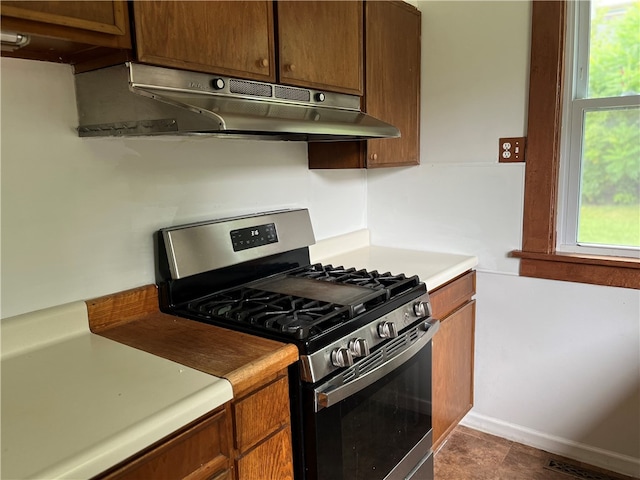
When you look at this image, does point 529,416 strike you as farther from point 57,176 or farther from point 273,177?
point 57,176

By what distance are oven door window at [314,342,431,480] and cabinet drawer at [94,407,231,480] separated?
0.29 m

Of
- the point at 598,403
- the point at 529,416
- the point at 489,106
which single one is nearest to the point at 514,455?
the point at 529,416

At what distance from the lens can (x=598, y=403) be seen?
209 centimetres

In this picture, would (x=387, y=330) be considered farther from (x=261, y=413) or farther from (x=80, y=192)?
(x=80, y=192)

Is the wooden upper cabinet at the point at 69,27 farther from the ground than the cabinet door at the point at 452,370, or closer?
farther from the ground

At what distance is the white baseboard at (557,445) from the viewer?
6.77 ft

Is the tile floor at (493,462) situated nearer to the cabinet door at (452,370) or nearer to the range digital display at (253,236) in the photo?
the cabinet door at (452,370)

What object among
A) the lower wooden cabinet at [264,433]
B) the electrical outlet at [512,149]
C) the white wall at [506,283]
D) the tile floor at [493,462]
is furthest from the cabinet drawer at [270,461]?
the electrical outlet at [512,149]

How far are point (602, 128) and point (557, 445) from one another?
1359 millimetres

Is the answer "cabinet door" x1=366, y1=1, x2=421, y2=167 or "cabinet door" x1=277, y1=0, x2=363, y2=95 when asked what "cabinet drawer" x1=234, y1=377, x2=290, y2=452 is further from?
"cabinet door" x1=366, y1=1, x2=421, y2=167

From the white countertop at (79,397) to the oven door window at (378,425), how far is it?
421mm

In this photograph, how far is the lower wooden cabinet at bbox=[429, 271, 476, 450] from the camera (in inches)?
79.1

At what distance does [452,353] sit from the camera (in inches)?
84.0

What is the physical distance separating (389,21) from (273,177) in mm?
794
